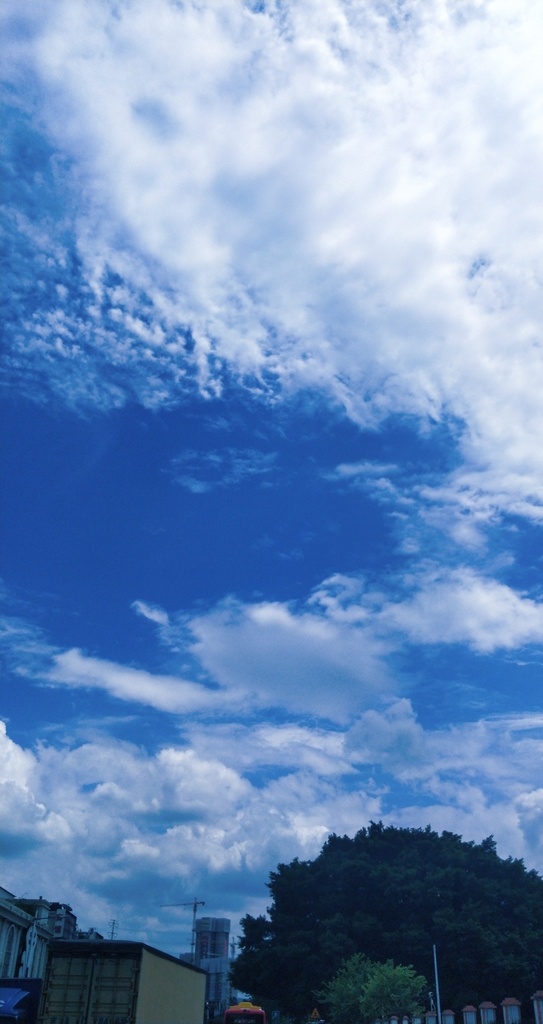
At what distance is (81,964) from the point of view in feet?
81.3

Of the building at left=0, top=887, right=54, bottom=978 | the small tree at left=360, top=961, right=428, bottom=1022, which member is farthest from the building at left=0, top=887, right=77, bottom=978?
the small tree at left=360, top=961, right=428, bottom=1022

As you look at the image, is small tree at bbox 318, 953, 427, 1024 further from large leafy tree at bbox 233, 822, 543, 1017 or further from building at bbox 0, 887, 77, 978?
building at bbox 0, 887, 77, 978

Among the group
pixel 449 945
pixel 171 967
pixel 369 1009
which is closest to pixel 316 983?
pixel 449 945

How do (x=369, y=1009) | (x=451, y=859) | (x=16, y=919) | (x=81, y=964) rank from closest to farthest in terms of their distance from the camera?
(x=81, y=964)
(x=16, y=919)
(x=369, y=1009)
(x=451, y=859)

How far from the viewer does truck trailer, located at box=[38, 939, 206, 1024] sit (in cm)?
2395

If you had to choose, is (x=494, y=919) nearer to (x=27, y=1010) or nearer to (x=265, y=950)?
(x=265, y=950)

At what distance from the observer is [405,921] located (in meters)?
69.1

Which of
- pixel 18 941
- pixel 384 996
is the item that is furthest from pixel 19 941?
pixel 384 996

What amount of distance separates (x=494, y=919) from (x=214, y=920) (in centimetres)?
13356

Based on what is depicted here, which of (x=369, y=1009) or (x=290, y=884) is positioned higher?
(x=290, y=884)

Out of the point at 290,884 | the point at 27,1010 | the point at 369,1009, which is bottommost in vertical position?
the point at 27,1010

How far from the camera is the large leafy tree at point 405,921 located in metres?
64.4

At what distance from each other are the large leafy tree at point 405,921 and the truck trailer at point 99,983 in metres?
44.0

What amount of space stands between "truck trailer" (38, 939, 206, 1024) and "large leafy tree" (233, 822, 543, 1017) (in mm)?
43967
